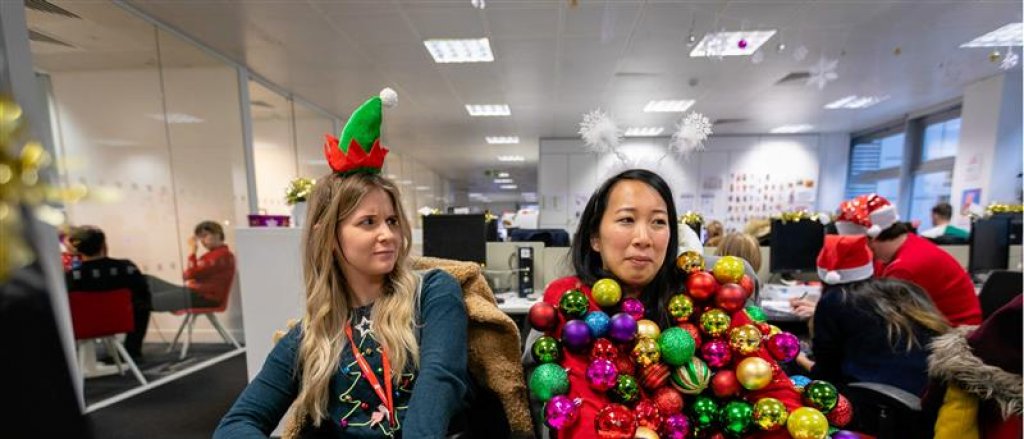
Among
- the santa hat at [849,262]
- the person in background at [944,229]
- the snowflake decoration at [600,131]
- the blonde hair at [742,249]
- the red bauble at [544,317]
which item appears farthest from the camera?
the person in background at [944,229]

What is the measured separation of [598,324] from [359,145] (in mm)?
885

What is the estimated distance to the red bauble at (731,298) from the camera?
3.75 feet

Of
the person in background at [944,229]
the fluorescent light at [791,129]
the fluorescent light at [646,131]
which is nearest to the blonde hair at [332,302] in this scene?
the person in background at [944,229]

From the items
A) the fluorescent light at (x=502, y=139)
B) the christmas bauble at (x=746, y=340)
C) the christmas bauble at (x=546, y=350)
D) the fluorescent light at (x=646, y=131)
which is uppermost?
the fluorescent light at (x=646, y=131)

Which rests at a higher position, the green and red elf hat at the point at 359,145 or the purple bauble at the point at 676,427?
the green and red elf hat at the point at 359,145

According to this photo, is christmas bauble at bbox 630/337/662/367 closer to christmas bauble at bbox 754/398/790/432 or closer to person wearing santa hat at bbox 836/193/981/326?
christmas bauble at bbox 754/398/790/432

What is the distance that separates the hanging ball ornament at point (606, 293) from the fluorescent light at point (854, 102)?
241 inches

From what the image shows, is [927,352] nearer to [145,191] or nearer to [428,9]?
[428,9]

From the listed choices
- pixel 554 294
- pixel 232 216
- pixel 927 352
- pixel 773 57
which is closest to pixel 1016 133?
pixel 773 57

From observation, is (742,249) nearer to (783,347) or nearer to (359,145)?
(783,347)

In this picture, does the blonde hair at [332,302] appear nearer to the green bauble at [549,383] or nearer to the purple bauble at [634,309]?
the green bauble at [549,383]

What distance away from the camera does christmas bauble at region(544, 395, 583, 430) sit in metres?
0.99

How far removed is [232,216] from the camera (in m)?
4.12

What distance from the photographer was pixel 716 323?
1.12 m
